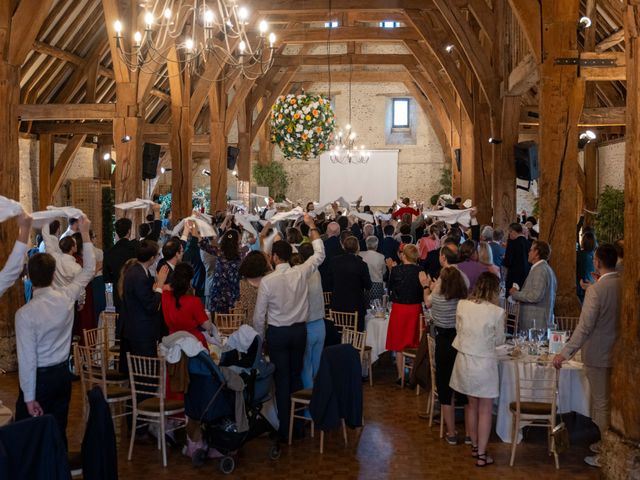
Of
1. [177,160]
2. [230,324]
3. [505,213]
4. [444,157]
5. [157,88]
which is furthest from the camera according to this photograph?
[444,157]

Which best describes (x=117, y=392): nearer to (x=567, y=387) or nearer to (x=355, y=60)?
(x=567, y=387)

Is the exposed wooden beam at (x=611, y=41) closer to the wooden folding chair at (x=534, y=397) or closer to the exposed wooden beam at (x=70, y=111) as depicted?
the exposed wooden beam at (x=70, y=111)

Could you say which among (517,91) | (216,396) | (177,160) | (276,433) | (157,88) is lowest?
(276,433)

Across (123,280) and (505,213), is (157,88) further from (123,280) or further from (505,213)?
(123,280)

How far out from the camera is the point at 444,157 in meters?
25.8

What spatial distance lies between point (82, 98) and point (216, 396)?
14461 millimetres

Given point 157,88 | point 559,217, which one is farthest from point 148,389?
point 157,88

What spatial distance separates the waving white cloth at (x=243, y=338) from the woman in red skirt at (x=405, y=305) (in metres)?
2.57

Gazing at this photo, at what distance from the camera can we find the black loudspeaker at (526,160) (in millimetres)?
11133

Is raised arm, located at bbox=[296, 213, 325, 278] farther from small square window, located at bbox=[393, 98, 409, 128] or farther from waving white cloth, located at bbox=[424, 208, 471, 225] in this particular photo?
small square window, located at bbox=[393, 98, 409, 128]

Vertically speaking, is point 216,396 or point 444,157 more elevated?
point 444,157

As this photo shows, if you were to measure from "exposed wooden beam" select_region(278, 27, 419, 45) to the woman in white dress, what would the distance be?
13.7m

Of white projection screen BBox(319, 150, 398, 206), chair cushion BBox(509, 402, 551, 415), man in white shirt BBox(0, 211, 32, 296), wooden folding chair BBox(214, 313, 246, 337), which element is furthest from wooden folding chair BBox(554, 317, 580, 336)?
white projection screen BBox(319, 150, 398, 206)

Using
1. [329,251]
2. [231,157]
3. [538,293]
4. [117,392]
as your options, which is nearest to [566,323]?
[538,293]
